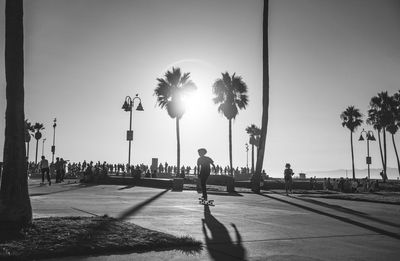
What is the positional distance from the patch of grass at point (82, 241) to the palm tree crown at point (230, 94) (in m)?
42.1

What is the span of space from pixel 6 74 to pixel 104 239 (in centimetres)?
317

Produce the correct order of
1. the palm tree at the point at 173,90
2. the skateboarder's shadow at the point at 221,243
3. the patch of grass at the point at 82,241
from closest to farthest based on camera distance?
the patch of grass at the point at 82,241 < the skateboarder's shadow at the point at 221,243 < the palm tree at the point at 173,90

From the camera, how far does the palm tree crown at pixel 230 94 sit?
48.2m

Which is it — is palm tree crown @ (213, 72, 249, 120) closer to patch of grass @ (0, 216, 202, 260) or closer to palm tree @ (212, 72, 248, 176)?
palm tree @ (212, 72, 248, 176)

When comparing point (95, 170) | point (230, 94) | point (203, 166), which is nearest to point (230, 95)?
point (230, 94)

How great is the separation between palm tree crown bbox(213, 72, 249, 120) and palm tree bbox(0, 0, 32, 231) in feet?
137

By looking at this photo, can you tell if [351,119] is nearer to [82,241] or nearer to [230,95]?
[230,95]

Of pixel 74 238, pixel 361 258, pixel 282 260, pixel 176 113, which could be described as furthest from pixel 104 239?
pixel 176 113

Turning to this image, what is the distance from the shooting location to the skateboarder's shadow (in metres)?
5.03

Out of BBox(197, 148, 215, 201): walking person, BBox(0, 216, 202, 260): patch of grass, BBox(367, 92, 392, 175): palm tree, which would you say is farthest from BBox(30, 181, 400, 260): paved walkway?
BBox(367, 92, 392, 175): palm tree

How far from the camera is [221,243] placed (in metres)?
5.81

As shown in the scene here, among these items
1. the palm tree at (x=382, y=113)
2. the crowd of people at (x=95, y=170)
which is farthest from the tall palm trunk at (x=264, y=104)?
the palm tree at (x=382, y=113)

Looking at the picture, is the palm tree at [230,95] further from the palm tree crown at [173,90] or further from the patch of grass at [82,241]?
the patch of grass at [82,241]

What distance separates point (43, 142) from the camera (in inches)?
3681
